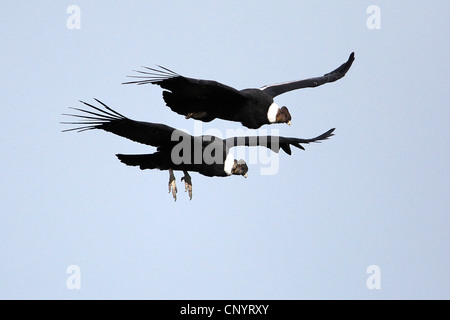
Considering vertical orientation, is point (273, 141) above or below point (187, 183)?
above

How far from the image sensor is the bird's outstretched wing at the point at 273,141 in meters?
20.5

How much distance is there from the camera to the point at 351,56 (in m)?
23.2

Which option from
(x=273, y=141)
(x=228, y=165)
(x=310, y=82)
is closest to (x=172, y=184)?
(x=228, y=165)

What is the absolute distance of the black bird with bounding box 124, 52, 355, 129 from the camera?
1883cm

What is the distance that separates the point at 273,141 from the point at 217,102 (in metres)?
1.81

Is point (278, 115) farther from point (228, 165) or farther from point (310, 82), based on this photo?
point (310, 82)

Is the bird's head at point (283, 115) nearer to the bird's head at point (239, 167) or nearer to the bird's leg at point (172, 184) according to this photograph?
the bird's head at point (239, 167)

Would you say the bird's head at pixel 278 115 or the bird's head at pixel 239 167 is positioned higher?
the bird's head at pixel 278 115

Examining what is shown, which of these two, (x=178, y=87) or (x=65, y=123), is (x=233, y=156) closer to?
(x=178, y=87)

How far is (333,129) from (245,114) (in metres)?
2.23

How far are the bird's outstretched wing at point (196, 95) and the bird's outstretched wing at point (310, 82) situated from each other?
4.23 feet

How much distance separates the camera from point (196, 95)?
19250 mm

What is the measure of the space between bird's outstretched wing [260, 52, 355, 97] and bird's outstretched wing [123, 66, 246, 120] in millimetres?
1289

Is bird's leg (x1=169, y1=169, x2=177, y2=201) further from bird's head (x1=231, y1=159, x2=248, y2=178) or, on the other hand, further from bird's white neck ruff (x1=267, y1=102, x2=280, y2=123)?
bird's white neck ruff (x1=267, y1=102, x2=280, y2=123)
